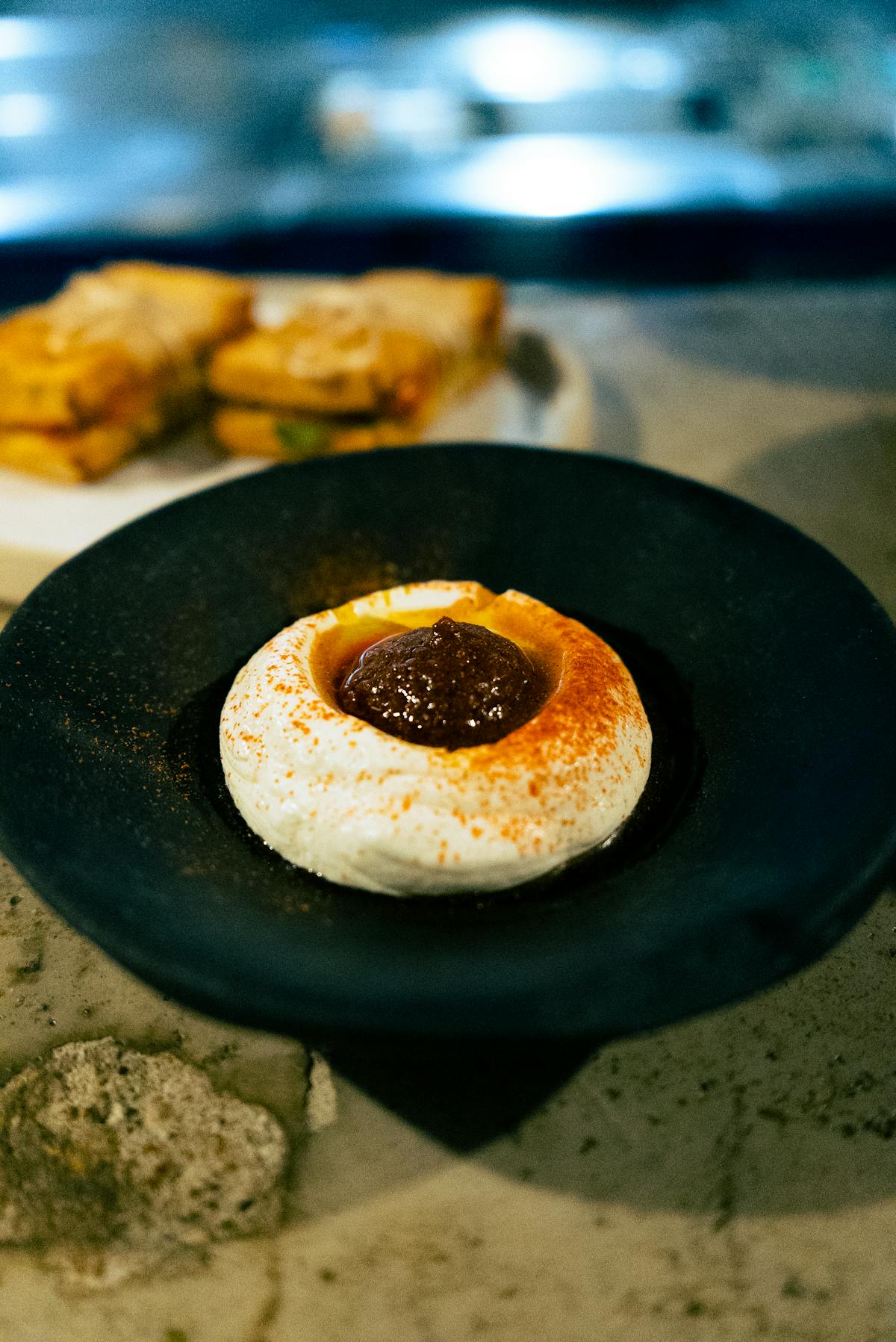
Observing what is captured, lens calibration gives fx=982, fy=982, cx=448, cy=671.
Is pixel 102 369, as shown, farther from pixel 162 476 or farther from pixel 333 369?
pixel 333 369

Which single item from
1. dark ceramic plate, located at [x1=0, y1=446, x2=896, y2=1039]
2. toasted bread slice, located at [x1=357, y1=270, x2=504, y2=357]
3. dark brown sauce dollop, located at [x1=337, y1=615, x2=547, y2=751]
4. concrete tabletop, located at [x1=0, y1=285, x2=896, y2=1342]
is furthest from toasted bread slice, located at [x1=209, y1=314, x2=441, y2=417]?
concrete tabletop, located at [x1=0, y1=285, x2=896, y2=1342]

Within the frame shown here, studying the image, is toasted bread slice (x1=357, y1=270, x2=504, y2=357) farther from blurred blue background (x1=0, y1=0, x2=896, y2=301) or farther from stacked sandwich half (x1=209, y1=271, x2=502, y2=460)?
blurred blue background (x1=0, y1=0, x2=896, y2=301)

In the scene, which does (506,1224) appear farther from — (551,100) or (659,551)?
(551,100)

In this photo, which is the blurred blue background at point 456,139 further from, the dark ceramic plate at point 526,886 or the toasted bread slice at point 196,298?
the dark ceramic plate at point 526,886

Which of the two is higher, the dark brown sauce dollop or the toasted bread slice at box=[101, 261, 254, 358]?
the dark brown sauce dollop

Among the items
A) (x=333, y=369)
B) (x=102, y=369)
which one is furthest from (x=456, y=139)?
(x=102, y=369)

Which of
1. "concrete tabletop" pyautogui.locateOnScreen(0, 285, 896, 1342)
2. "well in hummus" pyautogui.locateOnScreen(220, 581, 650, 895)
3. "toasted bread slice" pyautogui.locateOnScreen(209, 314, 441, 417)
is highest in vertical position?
"well in hummus" pyautogui.locateOnScreen(220, 581, 650, 895)
